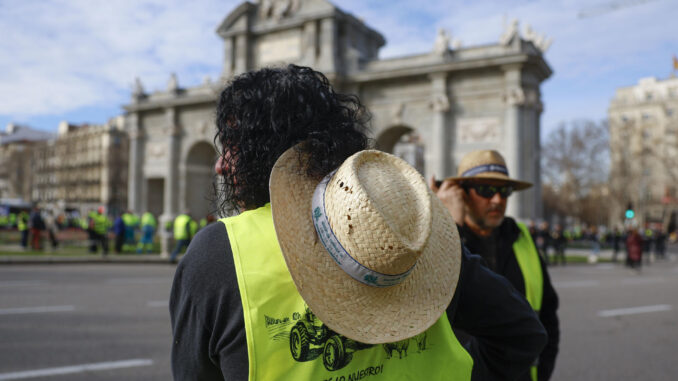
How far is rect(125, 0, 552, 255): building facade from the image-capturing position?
23984 millimetres

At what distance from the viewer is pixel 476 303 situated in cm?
161

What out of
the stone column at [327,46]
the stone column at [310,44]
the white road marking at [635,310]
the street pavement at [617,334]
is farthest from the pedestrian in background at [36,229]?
the white road marking at [635,310]

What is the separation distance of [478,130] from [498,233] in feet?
73.5

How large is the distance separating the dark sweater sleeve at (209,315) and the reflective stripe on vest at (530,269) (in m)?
2.06

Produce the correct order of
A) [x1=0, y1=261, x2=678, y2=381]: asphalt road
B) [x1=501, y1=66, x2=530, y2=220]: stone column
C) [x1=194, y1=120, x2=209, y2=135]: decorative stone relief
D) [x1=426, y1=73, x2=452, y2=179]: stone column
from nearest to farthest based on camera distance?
[x1=0, y1=261, x2=678, y2=381]: asphalt road, [x1=501, y1=66, x2=530, y2=220]: stone column, [x1=426, y1=73, x2=452, y2=179]: stone column, [x1=194, y1=120, x2=209, y2=135]: decorative stone relief

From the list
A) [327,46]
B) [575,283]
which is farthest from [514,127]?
[327,46]

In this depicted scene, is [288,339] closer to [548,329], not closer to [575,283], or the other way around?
[548,329]

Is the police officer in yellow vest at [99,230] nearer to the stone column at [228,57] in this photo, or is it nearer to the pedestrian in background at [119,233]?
the pedestrian in background at [119,233]

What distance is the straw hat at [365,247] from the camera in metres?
1.32

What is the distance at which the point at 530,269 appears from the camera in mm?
3100

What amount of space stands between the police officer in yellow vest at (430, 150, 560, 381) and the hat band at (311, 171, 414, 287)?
1.85 meters

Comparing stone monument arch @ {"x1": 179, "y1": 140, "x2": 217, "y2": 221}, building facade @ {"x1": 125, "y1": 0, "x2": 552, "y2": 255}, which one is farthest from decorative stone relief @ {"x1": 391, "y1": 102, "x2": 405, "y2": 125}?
stone monument arch @ {"x1": 179, "y1": 140, "x2": 217, "y2": 221}

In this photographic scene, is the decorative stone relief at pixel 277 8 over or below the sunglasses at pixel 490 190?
over

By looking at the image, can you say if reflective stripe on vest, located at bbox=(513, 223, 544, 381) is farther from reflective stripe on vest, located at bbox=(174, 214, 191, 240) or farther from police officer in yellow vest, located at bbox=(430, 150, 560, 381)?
reflective stripe on vest, located at bbox=(174, 214, 191, 240)
